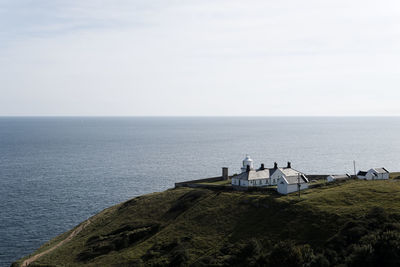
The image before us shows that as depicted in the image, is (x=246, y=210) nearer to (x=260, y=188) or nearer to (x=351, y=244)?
(x=260, y=188)

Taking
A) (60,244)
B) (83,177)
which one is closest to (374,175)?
(60,244)

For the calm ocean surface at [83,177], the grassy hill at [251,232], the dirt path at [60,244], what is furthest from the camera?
the calm ocean surface at [83,177]

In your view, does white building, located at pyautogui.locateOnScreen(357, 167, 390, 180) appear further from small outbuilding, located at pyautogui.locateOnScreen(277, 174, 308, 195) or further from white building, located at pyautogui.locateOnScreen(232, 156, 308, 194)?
small outbuilding, located at pyautogui.locateOnScreen(277, 174, 308, 195)

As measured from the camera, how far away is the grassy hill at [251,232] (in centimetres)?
4678

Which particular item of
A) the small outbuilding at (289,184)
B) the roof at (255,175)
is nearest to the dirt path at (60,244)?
the roof at (255,175)

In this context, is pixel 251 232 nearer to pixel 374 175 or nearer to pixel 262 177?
pixel 262 177

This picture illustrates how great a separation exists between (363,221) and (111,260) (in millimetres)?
38111

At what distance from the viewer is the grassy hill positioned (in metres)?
46.8

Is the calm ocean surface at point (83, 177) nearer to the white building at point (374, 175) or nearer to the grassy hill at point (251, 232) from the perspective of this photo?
the grassy hill at point (251, 232)

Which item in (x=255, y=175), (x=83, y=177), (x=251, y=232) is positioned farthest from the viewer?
(x=83, y=177)

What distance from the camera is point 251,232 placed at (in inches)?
2232

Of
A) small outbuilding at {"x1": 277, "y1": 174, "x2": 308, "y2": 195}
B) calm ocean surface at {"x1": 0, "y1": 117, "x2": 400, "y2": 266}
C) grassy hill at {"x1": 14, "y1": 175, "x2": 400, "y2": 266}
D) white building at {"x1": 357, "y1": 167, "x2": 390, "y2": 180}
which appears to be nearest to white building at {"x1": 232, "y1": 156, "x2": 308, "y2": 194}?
small outbuilding at {"x1": 277, "y1": 174, "x2": 308, "y2": 195}

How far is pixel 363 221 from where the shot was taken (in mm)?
51375

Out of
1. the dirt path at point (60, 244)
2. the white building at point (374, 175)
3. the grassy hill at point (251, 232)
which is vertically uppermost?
the white building at point (374, 175)
